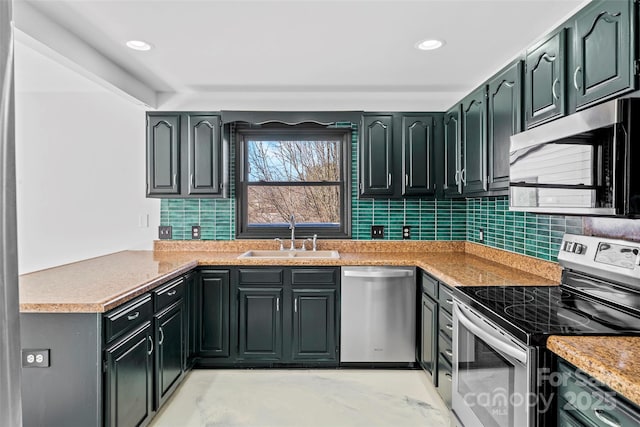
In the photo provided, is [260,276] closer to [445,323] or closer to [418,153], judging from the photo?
[445,323]

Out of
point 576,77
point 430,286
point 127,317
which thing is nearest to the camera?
point 576,77

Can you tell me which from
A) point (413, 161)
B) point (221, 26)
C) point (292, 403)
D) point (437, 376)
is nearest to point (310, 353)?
point (292, 403)

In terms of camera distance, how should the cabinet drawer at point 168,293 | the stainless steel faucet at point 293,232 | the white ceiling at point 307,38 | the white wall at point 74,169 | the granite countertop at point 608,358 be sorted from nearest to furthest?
the granite countertop at point 608,358, the white ceiling at point 307,38, the cabinet drawer at point 168,293, the white wall at point 74,169, the stainless steel faucet at point 293,232

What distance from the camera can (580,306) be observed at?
63.2 inches

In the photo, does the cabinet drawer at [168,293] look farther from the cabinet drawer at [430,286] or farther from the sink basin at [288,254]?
the cabinet drawer at [430,286]

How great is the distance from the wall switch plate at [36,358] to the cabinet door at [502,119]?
7.90ft

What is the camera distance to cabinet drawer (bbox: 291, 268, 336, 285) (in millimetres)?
2893

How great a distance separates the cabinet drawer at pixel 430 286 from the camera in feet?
8.19

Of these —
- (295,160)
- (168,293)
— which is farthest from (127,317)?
(295,160)

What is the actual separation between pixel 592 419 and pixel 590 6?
1.48 metres

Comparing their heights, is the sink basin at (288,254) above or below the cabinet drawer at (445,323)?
above

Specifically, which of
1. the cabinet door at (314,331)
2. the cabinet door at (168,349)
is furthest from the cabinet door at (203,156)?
the cabinet door at (314,331)

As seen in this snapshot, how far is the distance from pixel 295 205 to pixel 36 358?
88.3 inches

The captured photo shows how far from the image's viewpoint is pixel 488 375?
1.59 metres
